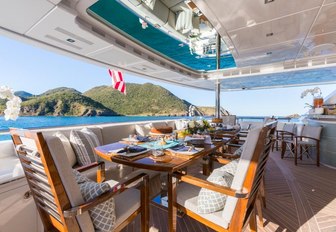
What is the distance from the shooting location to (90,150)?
7.51 feet

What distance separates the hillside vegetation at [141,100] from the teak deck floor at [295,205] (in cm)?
643

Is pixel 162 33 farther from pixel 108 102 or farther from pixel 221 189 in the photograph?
pixel 108 102

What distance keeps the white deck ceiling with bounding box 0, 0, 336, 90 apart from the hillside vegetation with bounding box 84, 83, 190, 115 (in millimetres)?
4670

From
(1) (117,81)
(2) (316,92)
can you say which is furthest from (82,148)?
(2) (316,92)

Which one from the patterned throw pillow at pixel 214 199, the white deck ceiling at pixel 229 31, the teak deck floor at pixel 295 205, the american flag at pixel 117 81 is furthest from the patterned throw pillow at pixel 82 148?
the american flag at pixel 117 81

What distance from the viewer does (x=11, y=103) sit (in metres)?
1.69

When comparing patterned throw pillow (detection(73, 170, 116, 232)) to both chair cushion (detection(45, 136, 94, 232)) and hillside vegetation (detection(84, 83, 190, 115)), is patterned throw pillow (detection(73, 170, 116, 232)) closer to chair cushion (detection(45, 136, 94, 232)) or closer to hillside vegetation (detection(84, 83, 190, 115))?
chair cushion (detection(45, 136, 94, 232))

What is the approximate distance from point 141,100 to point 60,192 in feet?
33.0

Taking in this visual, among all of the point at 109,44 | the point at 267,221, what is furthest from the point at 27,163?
the point at 109,44

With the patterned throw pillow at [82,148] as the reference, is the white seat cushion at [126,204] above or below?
below

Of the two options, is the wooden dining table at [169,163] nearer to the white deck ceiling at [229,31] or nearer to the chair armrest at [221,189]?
the chair armrest at [221,189]

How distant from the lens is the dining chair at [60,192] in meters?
0.83

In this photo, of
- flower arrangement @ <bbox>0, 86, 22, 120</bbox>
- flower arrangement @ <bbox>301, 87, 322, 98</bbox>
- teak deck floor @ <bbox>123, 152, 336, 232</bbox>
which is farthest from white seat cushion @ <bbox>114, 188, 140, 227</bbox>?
flower arrangement @ <bbox>301, 87, 322, 98</bbox>

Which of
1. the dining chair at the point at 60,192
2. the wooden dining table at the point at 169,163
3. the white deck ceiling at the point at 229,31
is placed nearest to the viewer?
the dining chair at the point at 60,192
